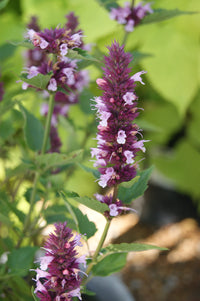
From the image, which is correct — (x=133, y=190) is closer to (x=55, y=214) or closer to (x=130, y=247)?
(x=130, y=247)

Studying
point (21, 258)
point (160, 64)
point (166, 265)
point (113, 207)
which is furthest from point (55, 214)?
point (166, 265)

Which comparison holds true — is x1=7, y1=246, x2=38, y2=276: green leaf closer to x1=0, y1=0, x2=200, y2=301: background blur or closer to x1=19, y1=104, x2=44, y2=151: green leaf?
x1=19, y1=104, x2=44, y2=151: green leaf

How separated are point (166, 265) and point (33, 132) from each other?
92cm

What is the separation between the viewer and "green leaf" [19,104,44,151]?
0.54 m

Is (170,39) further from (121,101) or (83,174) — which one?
(121,101)

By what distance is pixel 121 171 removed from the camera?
0.39m

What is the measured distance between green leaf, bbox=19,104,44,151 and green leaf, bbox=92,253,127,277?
0.61 ft

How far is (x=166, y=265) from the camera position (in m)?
1.33

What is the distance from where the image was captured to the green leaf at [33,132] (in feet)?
1.77

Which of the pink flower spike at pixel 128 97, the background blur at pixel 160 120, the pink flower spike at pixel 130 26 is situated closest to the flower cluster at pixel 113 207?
the pink flower spike at pixel 128 97

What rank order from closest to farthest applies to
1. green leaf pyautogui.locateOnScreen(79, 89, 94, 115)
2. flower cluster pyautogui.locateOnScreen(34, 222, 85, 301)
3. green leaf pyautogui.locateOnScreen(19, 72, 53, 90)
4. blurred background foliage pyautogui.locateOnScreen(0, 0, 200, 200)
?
flower cluster pyautogui.locateOnScreen(34, 222, 85, 301)
green leaf pyautogui.locateOnScreen(19, 72, 53, 90)
green leaf pyautogui.locateOnScreen(79, 89, 94, 115)
blurred background foliage pyautogui.locateOnScreen(0, 0, 200, 200)

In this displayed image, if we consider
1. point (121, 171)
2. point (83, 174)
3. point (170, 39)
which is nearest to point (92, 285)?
point (121, 171)

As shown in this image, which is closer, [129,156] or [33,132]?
[129,156]

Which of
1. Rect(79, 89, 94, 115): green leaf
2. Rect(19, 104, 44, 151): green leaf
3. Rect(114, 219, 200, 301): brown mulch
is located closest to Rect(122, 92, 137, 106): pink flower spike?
Rect(19, 104, 44, 151): green leaf
